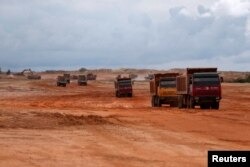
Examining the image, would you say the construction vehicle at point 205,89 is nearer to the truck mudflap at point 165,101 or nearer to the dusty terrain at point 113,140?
the truck mudflap at point 165,101

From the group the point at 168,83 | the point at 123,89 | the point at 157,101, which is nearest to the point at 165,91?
the point at 168,83

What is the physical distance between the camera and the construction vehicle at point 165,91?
4991cm

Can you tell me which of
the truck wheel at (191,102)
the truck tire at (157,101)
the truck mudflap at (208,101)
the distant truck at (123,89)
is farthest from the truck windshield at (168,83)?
the distant truck at (123,89)

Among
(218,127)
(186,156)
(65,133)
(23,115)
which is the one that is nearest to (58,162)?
(186,156)

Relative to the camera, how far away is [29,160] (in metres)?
14.7

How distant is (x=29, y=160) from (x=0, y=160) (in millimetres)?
675

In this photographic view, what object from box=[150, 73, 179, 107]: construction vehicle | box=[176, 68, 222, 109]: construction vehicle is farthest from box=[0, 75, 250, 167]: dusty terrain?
box=[150, 73, 179, 107]: construction vehicle

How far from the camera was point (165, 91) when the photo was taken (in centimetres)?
5047

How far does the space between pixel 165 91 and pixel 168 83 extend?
0.73 meters

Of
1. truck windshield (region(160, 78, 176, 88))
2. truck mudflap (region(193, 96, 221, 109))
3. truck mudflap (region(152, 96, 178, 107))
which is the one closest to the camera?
truck mudflap (region(193, 96, 221, 109))

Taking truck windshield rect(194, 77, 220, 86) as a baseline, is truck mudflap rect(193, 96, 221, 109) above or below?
below

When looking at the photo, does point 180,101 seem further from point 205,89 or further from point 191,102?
point 205,89

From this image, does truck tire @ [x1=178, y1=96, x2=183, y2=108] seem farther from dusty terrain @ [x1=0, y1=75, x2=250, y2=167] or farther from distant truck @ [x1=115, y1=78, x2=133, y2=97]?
distant truck @ [x1=115, y1=78, x2=133, y2=97]

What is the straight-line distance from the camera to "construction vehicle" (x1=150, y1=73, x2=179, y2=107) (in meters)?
49.9
